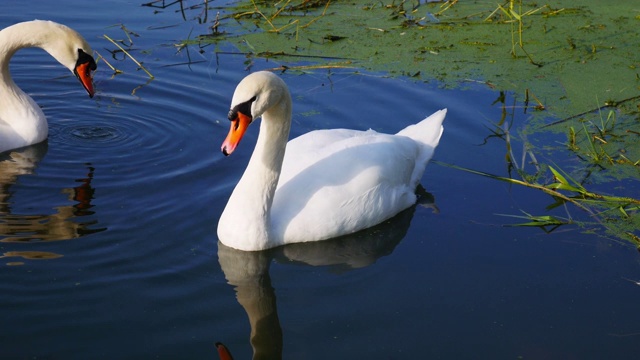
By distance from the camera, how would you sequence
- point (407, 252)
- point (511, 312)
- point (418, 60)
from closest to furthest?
point (511, 312), point (407, 252), point (418, 60)

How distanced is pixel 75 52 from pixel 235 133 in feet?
9.80

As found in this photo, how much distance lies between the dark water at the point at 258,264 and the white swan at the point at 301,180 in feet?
0.46

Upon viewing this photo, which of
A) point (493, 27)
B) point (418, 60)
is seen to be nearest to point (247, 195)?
point (418, 60)

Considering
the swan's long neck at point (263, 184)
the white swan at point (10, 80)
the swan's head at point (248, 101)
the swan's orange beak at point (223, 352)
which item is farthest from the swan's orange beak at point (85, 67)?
the swan's orange beak at point (223, 352)

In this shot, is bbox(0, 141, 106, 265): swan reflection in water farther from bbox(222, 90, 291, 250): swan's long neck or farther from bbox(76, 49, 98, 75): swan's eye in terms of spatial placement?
bbox(76, 49, 98, 75): swan's eye

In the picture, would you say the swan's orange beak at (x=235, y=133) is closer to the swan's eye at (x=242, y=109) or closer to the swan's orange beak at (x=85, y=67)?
the swan's eye at (x=242, y=109)

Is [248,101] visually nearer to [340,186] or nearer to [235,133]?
[235,133]

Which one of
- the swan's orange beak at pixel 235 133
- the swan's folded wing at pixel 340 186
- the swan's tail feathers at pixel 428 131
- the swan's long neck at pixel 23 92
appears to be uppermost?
the swan's orange beak at pixel 235 133

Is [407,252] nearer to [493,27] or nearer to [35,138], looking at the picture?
[35,138]

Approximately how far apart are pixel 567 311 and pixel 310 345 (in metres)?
1.58

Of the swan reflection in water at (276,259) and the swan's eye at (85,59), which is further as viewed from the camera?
the swan's eye at (85,59)

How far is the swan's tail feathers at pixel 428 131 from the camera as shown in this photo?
24.5 ft

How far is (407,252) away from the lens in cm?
630

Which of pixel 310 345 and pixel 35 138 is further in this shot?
pixel 35 138
